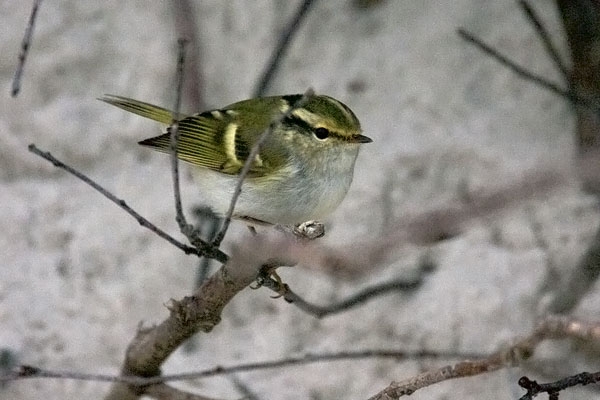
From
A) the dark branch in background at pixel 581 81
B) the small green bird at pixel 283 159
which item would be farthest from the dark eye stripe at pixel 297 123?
the dark branch in background at pixel 581 81

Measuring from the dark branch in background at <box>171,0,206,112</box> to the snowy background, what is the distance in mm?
66

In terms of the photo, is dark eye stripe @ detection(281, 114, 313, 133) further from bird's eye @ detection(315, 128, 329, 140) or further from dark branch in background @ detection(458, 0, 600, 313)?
dark branch in background @ detection(458, 0, 600, 313)

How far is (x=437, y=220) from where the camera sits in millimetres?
487

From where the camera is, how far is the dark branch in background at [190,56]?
1.99 metres

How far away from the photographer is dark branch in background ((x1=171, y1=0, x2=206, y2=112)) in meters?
1.99

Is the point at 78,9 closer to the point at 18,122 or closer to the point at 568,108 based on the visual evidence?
the point at 18,122

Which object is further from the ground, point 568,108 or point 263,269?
point 568,108

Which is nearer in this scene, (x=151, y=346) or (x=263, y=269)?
(x=263, y=269)

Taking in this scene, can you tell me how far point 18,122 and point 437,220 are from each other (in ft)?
6.03

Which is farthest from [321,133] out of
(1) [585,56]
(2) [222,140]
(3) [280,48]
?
(1) [585,56]

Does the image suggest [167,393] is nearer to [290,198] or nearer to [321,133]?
[290,198]

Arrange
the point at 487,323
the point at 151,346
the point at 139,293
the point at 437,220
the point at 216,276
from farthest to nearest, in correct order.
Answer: the point at 139,293 < the point at 487,323 < the point at 151,346 < the point at 216,276 < the point at 437,220

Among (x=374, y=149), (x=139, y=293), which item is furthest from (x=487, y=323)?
(x=139, y=293)

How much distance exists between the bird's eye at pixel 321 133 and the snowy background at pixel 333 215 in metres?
0.48
